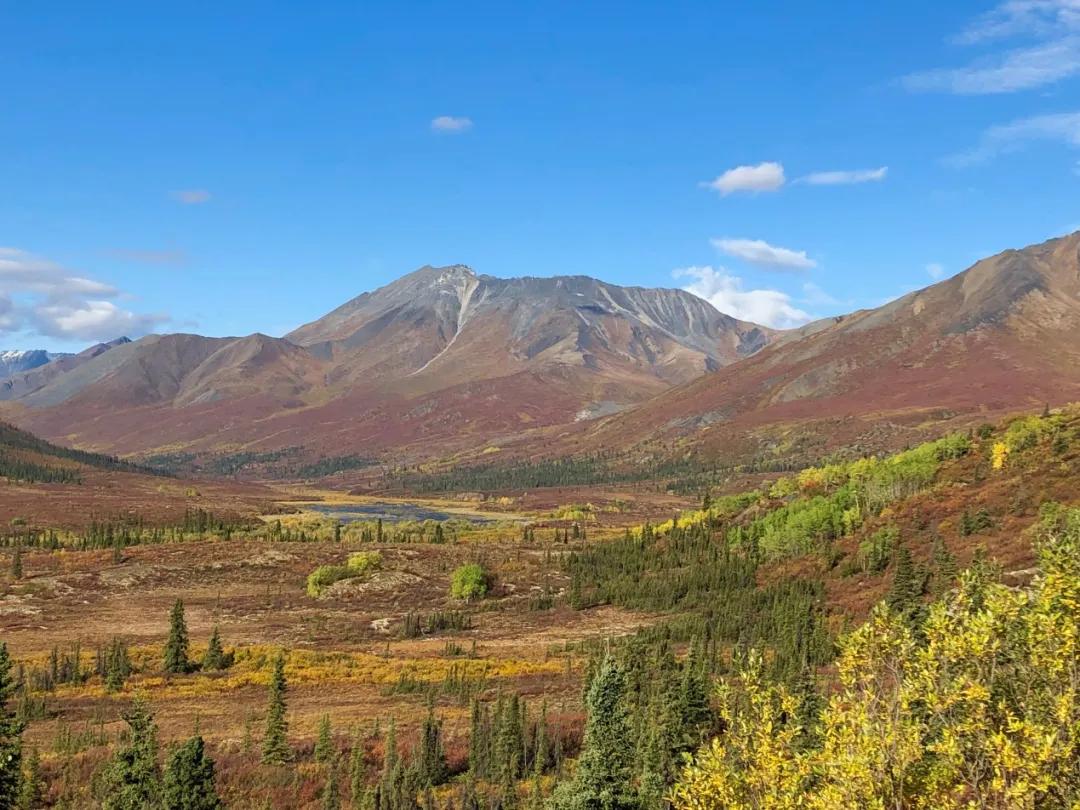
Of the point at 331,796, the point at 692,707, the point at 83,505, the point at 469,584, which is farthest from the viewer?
the point at 83,505

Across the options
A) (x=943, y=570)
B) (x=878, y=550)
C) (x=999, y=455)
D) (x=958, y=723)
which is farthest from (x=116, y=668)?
(x=999, y=455)

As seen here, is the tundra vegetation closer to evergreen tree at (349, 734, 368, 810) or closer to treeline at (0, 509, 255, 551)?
evergreen tree at (349, 734, 368, 810)

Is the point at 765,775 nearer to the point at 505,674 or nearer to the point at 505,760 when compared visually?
the point at 505,760

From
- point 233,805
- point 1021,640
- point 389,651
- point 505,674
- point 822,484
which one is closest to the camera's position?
point 1021,640

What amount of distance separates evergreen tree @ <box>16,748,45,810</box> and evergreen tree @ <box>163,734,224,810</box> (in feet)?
16.6

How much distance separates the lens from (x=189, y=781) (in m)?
24.6

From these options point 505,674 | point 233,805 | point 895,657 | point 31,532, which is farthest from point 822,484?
point 31,532

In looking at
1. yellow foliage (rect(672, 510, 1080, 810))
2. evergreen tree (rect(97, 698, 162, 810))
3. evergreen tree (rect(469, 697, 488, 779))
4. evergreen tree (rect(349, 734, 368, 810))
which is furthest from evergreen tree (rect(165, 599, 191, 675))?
yellow foliage (rect(672, 510, 1080, 810))

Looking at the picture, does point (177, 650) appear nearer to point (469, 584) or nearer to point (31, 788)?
point (31, 788)

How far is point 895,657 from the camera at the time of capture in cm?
1245

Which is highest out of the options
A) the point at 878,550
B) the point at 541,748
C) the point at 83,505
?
the point at 83,505

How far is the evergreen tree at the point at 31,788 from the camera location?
1027 inches

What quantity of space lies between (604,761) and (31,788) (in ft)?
67.8

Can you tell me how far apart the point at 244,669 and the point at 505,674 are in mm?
19034
